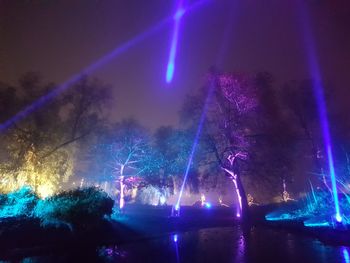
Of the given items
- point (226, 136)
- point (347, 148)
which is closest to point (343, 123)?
point (347, 148)

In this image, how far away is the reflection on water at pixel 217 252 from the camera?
46.4ft

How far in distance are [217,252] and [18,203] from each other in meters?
13.1

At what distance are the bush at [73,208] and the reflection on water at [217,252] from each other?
7.21 feet

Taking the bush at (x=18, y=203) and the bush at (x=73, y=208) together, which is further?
the bush at (x=18, y=203)

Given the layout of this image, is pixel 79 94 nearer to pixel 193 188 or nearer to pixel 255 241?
pixel 193 188

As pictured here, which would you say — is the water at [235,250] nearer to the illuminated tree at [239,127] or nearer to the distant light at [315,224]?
the distant light at [315,224]

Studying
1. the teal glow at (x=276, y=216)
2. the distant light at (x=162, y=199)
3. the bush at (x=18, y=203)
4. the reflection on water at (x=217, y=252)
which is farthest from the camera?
the distant light at (x=162, y=199)

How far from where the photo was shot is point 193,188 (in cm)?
3738

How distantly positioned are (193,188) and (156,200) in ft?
68.3

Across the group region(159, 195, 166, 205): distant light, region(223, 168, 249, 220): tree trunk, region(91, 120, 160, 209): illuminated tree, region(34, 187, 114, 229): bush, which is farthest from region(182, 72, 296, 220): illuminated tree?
region(159, 195, 166, 205): distant light

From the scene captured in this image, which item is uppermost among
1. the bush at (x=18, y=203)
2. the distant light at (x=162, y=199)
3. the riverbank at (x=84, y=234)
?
the distant light at (x=162, y=199)

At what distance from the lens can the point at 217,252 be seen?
52.5ft

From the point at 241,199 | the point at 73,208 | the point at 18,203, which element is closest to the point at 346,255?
the point at 73,208

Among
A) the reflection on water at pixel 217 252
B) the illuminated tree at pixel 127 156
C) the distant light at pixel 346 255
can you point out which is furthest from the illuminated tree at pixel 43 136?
Answer: the distant light at pixel 346 255
